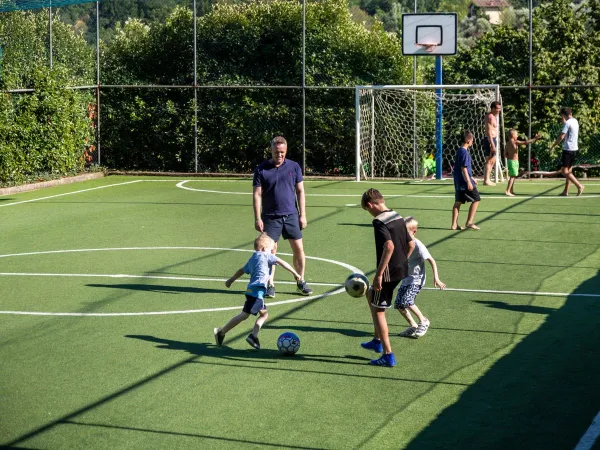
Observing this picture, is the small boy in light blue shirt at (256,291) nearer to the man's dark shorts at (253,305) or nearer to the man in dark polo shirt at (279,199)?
the man's dark shorts at (253,305)

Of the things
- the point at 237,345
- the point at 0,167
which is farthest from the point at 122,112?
the point at 237,345

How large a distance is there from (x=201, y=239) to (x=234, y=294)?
16.0ft

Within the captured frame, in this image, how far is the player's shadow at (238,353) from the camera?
9930 mm

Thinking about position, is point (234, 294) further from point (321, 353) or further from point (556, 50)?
point (556, 50)

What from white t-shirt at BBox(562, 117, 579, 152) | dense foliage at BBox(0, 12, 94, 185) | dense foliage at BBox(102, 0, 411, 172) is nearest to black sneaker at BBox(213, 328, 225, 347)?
white t-shirt at BBox(562, 117, 579, 152)

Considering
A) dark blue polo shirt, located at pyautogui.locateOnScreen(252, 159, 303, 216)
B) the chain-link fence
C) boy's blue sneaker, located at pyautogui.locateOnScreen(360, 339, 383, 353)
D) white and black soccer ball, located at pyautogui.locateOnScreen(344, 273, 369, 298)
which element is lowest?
boy's blue sneaker, located at pyautogui.locateOnScreen(360, 339, 383, 353)

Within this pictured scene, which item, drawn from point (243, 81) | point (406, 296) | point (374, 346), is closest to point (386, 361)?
point (374, 346)

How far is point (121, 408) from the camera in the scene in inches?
332

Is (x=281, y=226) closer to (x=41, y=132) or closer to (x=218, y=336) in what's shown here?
(x=218, y=336)

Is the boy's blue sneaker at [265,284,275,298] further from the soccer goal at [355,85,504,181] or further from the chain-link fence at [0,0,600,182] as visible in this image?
the soccer goal at [355,85,504,181]

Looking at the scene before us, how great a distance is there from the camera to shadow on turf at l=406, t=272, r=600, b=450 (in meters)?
7.63

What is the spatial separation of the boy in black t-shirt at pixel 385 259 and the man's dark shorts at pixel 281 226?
11.4ft

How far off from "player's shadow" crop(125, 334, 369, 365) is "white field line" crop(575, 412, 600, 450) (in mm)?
2543

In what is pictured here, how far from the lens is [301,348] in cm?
1034
